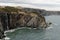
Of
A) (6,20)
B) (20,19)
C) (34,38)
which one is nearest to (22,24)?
(20,19)

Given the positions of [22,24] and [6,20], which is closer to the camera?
[6,20]

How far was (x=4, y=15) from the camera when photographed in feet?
350

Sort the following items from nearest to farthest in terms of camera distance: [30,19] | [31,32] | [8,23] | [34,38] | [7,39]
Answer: [7,39] → [34,38] → [31,32] → [8,23] → [30,19]

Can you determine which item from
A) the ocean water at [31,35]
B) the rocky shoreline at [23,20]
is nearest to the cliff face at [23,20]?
the rocky shoreline at [23,20]

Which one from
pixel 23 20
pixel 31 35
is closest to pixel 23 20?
pixel 23 20

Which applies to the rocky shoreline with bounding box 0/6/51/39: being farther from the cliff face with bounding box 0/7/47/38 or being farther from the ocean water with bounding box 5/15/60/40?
the ocean water with bounding box 5/15/60/40

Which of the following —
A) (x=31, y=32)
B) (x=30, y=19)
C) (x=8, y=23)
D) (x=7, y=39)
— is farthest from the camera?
(x=30, y=19)

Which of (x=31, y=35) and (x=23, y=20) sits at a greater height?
(x=31, y=35)

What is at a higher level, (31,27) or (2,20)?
(2,20)

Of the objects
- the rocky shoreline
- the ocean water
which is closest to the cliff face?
the rocky shoreline

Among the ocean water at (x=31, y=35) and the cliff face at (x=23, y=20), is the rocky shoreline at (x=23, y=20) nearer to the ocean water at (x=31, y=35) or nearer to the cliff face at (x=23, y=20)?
the cliff face at (x=23, y=20)

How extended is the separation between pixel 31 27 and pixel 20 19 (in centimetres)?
709

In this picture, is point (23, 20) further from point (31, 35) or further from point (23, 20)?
point (31, 35)

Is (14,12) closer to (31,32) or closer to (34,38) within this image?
(31,32)
